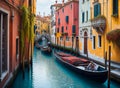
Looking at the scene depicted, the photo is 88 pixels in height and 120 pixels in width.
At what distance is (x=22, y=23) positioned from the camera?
10.3 m

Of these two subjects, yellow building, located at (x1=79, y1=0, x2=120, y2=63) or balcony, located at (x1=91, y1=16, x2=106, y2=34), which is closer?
yellow building, located at (x1=79, y1=0, x2=120, y2=63)

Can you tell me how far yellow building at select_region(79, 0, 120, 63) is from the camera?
454 inches

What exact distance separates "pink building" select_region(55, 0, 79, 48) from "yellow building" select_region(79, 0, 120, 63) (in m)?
6.24

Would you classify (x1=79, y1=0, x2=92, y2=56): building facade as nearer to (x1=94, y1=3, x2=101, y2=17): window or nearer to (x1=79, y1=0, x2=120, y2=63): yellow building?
(x1=79, y1=0, x2=120, y2=63): yellow building

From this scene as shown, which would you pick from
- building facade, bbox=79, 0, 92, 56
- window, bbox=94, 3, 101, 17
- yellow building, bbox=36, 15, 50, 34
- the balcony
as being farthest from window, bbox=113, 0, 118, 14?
yellow building, bbox=36, 15, 50, 34

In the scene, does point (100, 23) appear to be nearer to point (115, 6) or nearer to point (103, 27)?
point (103, 27)

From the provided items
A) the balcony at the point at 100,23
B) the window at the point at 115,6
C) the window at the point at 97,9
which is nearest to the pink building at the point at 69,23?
the window at the point at 97,9

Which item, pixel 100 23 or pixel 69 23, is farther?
pixel 69 23

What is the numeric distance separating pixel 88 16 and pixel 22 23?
7295 millimetres

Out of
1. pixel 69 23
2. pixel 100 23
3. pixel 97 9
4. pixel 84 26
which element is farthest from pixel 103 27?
pixel 69 23

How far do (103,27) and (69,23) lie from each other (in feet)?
37.1

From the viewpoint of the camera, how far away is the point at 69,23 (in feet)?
79.3

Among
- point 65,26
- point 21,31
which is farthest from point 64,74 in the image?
point 65,26

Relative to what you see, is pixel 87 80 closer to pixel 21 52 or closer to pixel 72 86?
pixel 72 86
